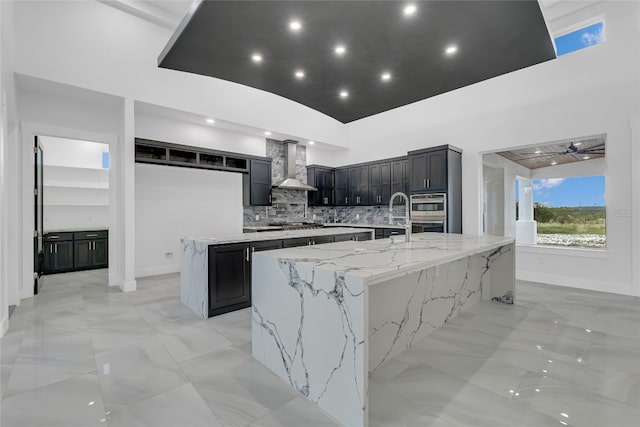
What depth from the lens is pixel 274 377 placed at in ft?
6.71

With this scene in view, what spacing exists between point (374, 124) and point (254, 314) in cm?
622

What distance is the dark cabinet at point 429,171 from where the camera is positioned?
5.32 meters

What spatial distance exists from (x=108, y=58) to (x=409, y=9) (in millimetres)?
4212

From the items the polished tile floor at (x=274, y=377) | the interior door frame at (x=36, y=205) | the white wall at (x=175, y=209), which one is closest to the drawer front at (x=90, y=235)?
the interior door frame at (x=36, y=205)

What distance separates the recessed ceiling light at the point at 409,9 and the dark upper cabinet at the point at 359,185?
4987 millimetres

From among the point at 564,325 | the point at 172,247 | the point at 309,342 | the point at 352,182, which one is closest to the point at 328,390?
the point at 309,342

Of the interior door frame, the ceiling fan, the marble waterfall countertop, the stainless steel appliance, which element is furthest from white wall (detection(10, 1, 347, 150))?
the ceiling fan

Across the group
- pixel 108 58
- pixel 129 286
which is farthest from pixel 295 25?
pixel 129 286

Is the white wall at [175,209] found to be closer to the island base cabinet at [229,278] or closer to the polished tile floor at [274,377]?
the island base cabinet at [229,278]

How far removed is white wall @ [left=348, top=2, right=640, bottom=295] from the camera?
4.04m

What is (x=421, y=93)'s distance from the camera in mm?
3717

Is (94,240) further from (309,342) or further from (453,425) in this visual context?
(453,425)

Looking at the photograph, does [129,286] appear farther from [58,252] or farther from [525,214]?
[525,214]

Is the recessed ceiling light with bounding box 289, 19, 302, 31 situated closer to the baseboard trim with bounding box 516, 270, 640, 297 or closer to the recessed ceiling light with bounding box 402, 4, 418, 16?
the recessed ceiling light with bounding box 402, 4, 418, 16
